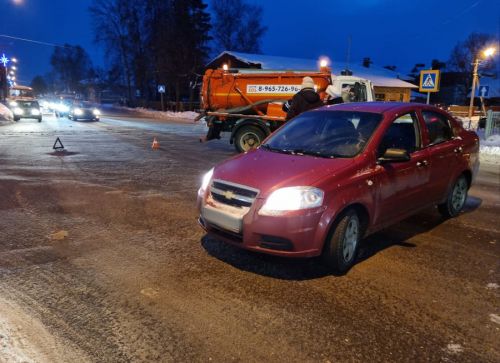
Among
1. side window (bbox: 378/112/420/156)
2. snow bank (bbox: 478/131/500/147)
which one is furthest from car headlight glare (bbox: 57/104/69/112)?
side window (bbox: 378/112/420/156)

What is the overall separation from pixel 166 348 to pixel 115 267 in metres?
1.54

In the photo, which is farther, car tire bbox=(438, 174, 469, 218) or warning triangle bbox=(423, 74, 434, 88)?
warning triangle bbox=(423, 74, 434, 88)

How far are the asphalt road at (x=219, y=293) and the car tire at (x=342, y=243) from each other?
0.13m

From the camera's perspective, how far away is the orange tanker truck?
12.7 metres

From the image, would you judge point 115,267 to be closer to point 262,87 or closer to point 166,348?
point 166,348

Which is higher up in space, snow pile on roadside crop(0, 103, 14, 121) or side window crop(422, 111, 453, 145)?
side window crop(422, 111, 453, 145)

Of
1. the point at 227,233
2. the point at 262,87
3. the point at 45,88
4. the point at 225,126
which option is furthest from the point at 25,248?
the point at 45,88

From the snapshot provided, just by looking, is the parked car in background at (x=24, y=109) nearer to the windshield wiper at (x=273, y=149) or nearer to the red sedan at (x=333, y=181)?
the red sedan at (x=333, y=181)

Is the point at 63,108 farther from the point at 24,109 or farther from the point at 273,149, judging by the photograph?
the point at 273,149

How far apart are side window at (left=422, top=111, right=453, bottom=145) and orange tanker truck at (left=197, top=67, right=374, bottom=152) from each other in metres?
6.53

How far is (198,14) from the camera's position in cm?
5403

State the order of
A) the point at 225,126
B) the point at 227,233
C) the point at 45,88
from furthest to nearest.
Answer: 1. the point at 45,88
2. the point at 225,126
3. the point at 227,233

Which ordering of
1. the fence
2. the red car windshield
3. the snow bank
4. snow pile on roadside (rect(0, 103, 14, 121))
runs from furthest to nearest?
snow pile on roadside (rect(0, 103, 14, 121))
the fence
the snow bank
the red car windshield

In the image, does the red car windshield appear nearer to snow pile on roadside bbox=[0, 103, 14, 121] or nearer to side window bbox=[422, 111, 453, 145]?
side window bbox=[422, 111, 453, 145]
